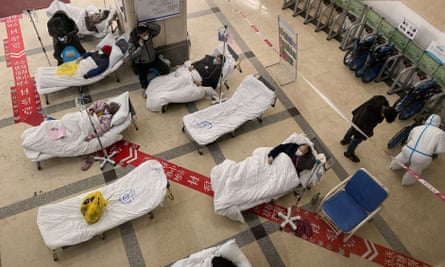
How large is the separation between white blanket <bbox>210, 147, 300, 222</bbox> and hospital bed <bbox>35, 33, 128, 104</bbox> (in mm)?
3064

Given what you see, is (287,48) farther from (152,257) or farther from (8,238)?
(8,238)

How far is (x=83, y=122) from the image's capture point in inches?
A: 227

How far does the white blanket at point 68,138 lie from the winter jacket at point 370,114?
383 cm

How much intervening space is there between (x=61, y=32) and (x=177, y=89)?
2528 millimetres

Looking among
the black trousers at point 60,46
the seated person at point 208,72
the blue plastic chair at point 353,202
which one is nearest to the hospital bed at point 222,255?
the blue plastic chair at point 353,202

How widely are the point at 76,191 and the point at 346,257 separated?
420 cm

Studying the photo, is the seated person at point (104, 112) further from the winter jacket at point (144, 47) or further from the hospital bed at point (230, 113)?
the hospital bed at point (230, 113)

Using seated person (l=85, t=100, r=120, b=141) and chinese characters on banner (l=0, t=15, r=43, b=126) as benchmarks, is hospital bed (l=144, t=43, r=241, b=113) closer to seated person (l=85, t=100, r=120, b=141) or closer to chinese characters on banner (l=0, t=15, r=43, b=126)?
seated person (l=85, t=100, r=120, b=141)

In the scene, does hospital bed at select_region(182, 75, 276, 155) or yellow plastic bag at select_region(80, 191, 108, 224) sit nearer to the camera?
Answer: yellow plastic bag at select_region(80, 191, 108, 224)

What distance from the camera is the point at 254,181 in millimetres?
5309

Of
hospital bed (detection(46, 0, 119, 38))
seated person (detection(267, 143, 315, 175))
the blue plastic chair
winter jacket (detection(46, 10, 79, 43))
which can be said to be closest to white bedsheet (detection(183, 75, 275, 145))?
seated person (detection(267, 143, 315, 175))

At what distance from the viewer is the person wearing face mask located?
20.5 feet

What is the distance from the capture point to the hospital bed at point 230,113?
19.7 feet

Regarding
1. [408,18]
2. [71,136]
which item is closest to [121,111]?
[71,136]
